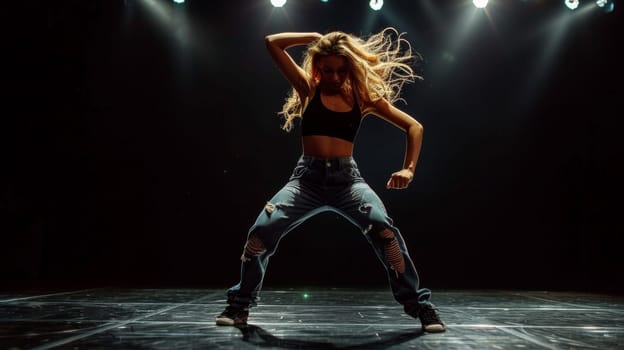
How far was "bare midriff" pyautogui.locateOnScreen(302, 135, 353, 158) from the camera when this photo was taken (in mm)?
1989

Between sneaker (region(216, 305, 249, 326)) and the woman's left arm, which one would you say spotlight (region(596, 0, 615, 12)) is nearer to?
the woman's left arm

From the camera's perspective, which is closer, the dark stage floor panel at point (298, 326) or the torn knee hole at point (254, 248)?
the dark stage floor panel at point (298, 326)

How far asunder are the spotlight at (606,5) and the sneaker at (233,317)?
565 centimetres

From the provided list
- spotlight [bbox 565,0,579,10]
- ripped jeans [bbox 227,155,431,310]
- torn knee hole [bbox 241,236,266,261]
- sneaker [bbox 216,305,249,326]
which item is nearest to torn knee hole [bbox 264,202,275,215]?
ripped jeans [bbox 227,155,431,310]

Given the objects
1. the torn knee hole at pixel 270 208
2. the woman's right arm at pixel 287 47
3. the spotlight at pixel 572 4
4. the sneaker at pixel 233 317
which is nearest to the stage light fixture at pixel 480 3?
the spotlight at pixel 572 4

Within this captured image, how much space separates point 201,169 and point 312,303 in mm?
3125

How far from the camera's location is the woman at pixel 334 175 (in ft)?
6.24

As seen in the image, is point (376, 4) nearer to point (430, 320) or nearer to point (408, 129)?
point (408, 129)

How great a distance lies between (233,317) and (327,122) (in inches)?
35.0

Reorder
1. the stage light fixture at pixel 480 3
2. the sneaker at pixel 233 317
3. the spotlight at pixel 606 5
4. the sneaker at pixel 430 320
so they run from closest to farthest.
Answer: the sneaker at pixel 430 320 → the sneaker at pixel 233 317 → the stage light fixture at pixel 480 3 → the spotlight at pixel 606 5

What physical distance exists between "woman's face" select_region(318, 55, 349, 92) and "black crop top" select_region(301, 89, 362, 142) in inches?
3.5

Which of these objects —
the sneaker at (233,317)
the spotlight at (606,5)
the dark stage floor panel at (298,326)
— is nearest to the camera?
the dark stage floor panel at (298,326)

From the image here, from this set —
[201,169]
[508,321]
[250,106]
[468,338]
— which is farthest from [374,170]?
[468,338]

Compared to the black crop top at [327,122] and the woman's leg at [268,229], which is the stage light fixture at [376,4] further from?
the woman's leg at [268,229]
